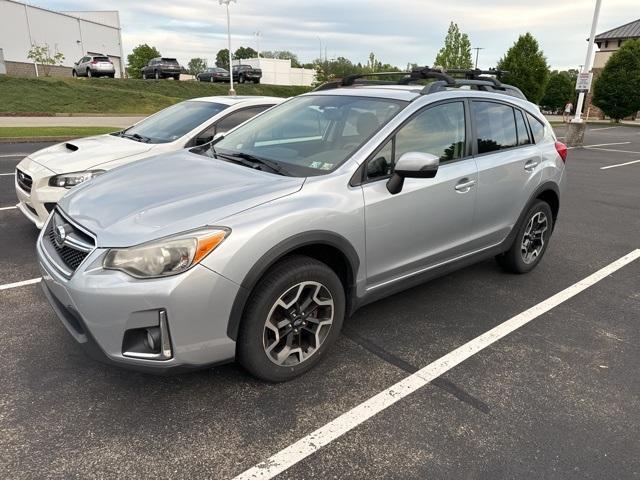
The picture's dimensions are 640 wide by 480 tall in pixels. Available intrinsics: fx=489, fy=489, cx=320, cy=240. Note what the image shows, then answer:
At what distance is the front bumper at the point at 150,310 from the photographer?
230cm

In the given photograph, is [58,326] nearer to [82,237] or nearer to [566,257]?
[82,237]

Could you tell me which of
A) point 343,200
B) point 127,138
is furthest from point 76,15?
point 343,200

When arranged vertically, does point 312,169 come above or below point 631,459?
above

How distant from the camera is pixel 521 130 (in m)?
4.39

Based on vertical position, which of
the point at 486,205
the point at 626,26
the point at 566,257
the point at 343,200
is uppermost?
the point at 626,26

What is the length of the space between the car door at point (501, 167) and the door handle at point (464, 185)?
13 centimetres

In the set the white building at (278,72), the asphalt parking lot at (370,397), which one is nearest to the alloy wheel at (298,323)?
the asphalt parking lot at (370,397)

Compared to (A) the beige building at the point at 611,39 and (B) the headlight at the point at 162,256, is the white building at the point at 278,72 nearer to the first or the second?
(A) the beige building at the point at 611,39

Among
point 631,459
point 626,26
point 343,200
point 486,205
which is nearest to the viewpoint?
point 631,459

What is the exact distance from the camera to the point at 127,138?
5.79 metres

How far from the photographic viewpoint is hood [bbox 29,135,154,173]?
15.8 ft

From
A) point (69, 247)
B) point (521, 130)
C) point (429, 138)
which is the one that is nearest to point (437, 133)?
point (429, 138)

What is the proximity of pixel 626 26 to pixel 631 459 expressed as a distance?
70.9 m

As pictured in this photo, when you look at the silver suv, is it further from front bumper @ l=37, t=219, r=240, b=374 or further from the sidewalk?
the sidewalk
